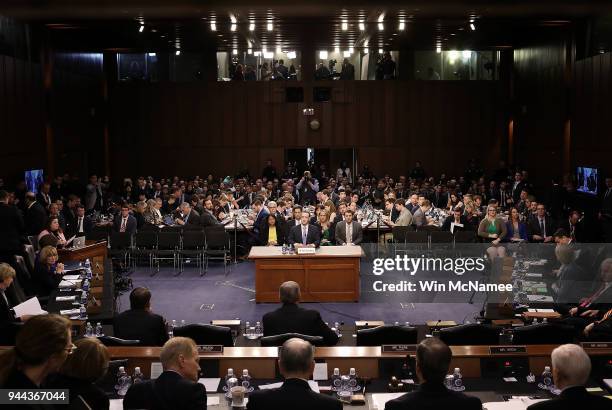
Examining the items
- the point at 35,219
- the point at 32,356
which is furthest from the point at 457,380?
the point at 35,219

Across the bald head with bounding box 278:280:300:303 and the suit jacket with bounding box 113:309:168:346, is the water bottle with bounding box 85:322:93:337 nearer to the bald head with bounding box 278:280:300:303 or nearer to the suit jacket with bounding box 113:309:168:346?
the suit jacket with bounding box 113:309:168:346

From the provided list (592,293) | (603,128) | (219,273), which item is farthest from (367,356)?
(603,128)

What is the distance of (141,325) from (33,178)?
14537 millimetres

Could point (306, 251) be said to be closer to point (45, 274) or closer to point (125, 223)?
point (45, 274)

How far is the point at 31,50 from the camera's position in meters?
20.2

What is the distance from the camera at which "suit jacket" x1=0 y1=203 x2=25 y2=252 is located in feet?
39.3

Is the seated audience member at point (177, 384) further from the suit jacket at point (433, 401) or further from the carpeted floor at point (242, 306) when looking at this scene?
the carpeted floor at point (242, 306)

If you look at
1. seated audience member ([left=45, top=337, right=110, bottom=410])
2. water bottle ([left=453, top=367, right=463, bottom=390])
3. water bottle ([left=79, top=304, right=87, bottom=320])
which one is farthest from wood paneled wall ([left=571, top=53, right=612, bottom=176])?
seated audience member ([left=45, top=337, right=110, bottom=410])

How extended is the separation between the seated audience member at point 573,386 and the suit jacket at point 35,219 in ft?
37.7

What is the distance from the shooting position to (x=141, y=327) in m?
6.63

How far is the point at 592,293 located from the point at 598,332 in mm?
2369

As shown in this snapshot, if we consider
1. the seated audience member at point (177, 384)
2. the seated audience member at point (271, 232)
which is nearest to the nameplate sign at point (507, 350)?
the seated audience member at point (177, 384)

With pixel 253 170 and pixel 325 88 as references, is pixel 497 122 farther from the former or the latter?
pixel 253 170

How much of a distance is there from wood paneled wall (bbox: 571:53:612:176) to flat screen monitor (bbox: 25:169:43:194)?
51.5ft
